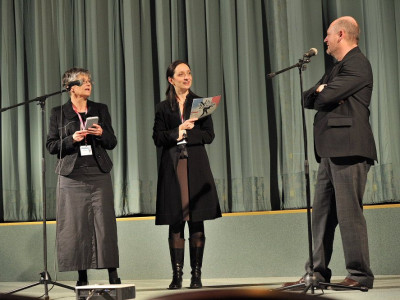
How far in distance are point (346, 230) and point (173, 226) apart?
1.09 m

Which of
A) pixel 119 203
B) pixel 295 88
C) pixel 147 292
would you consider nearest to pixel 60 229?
pixel 147 292

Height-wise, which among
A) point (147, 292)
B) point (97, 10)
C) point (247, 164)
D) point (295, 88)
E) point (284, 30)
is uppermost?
point (97, 10)

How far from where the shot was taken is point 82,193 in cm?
386

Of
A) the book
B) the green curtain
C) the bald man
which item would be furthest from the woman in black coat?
the green curtain

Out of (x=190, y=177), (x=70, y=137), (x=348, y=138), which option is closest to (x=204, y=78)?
(x=190, y=177)

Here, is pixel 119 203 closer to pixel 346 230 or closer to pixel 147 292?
pixel 147 292

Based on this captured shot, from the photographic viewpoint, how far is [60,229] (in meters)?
3.88

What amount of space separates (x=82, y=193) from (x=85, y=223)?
0.18 metres

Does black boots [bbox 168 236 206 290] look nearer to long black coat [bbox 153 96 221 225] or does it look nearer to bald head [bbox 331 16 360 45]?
long black coat [bbox 153 96 221 225]

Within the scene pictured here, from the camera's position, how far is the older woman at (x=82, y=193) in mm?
3824

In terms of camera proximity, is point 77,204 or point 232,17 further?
point 232,17

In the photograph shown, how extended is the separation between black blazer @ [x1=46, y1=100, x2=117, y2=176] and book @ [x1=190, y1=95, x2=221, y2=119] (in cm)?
54

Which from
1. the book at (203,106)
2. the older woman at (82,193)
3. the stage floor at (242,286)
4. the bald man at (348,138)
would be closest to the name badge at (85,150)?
the older woman at (82,193)

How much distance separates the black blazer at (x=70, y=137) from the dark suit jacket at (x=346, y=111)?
1.25 m
